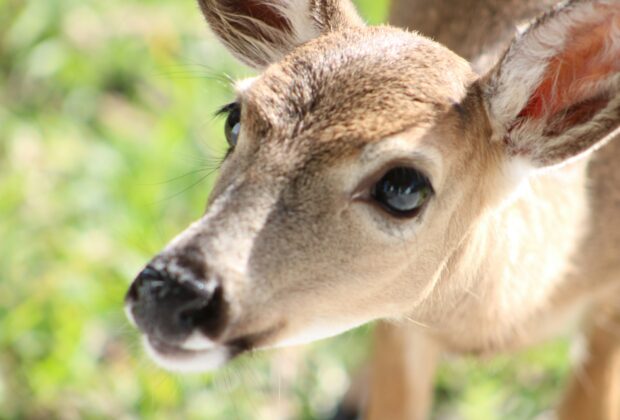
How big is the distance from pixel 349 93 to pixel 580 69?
78 centimetres

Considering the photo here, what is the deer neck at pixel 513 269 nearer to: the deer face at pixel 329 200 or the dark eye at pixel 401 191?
the deer face at pixel 329 200

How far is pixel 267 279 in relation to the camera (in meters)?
3.06

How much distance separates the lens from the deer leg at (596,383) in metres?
4.87

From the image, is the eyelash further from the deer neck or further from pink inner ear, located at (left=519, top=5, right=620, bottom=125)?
pink inner ear, located at (left=519, top=5, right=620, bottom=125)

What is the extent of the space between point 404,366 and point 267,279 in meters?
2.05

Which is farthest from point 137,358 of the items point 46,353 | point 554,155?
point 554,155

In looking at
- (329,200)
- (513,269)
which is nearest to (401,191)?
(329,200)

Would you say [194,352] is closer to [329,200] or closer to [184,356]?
[184,356]

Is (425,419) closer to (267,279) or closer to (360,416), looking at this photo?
(360,416)

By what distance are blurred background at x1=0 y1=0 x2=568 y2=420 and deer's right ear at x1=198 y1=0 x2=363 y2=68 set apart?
0.13 metres

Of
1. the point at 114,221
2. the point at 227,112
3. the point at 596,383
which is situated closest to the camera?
the point at 227,112

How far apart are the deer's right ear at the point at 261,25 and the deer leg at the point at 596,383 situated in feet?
6.17

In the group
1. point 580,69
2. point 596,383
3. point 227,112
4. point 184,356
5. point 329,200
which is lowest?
point 184,356

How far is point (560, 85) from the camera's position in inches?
139
